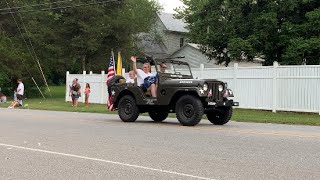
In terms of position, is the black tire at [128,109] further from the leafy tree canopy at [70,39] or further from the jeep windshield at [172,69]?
the leafy tree canopy at [70,39]

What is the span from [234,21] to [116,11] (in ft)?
58.2

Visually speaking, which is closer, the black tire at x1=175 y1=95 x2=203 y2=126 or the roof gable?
the black tire at x1=175 y1=95 x2=203 y2=126

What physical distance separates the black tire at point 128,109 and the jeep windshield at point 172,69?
1466mm

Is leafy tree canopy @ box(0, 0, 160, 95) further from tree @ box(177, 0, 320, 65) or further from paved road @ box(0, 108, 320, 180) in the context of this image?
paved road @ box(0, 108, 320, 180)

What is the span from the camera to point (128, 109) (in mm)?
17172

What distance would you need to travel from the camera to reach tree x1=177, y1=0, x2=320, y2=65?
27.2 metres

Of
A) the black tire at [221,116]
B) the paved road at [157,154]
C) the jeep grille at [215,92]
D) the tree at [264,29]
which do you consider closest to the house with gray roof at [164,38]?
the tree at [264,29]

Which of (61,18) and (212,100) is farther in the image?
(61,18)

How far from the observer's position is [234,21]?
103 feet

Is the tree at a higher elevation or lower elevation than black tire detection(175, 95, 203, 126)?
higher

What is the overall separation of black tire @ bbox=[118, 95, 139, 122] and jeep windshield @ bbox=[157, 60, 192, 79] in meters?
1.47

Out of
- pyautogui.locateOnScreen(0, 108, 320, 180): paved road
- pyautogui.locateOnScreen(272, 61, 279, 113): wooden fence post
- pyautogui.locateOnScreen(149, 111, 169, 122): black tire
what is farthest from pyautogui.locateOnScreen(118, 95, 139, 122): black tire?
pyautogui.locateOnScreen(272, 61, 279, 113): wooden fence post

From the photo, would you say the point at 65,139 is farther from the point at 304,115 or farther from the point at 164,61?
the point at 304,115

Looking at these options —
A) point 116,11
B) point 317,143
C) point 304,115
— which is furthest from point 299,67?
point 116,11
